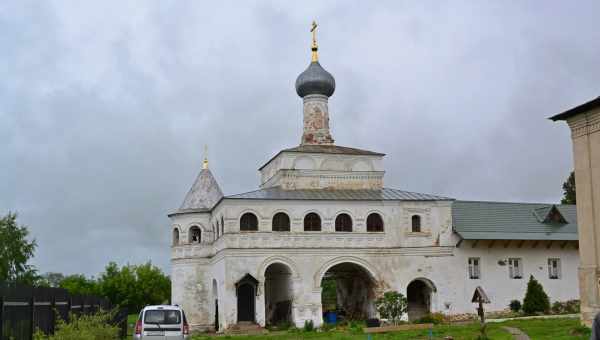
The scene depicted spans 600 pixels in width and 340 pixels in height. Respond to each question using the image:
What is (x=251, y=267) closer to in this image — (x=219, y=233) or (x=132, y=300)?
(x=219, y=233)

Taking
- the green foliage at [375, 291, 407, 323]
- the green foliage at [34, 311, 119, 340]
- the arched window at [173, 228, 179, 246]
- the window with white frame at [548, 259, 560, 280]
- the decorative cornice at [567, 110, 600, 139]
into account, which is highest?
the decorative cornice at [567, 110, 600, 139]

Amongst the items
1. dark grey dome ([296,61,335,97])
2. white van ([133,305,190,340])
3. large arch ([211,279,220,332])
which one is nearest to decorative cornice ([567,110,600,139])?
white van ([133,305,190,340])

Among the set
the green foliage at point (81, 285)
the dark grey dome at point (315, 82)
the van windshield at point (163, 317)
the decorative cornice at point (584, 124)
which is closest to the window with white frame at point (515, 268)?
the dark grey dome at point (315, 82)

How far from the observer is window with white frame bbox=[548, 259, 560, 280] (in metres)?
31.5

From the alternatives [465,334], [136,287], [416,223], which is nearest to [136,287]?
[136,287]

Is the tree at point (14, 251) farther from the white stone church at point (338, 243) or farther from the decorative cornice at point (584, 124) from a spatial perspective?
the decorative cornice at point (584, 124)

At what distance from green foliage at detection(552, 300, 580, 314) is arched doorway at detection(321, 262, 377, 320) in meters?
7.45

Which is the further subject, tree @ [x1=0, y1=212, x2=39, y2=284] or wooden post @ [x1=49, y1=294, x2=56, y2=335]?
tree @ [x1=0, y1=212, x2=39, y2=284]

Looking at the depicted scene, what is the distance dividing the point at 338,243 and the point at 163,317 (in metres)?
12.6

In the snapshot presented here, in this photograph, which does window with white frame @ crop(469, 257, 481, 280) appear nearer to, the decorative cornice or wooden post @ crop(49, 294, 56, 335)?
the decorative cornice

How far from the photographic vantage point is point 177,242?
1253 inches

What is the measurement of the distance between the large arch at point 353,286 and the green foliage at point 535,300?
6.10m

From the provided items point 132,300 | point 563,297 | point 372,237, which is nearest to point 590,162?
point 372,237

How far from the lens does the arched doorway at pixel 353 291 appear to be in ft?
97.8
